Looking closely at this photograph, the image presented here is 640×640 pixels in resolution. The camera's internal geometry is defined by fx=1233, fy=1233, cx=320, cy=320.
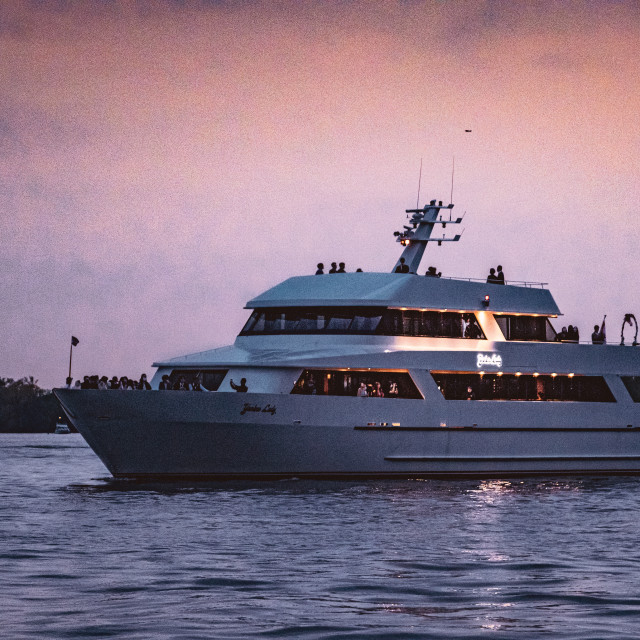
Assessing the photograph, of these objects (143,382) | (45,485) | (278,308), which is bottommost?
(45,485)

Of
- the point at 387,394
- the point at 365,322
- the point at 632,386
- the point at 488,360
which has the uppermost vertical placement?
the point at 365,322

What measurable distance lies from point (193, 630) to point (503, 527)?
11748 millimetres

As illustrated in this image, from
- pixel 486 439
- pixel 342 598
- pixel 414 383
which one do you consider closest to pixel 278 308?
pixel 414 383

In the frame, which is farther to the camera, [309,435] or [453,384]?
[453,384]

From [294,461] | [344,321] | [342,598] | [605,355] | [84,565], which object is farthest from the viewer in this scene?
[605,355]

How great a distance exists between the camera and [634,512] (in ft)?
88.4

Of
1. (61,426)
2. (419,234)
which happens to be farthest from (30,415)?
(419,234)

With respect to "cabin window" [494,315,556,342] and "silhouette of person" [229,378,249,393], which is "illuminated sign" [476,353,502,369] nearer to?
"cabin window" [494,315,556,342]

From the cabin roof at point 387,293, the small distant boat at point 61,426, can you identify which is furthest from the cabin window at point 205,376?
the small distant boat at point 61,426

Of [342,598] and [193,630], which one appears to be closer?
[193,630]

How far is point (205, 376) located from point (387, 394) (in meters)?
5.00

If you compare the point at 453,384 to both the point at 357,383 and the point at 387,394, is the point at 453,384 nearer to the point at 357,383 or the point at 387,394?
the point at 387,394

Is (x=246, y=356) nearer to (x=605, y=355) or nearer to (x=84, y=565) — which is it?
(x=605, y=355)

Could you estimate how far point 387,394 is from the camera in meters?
33.7
